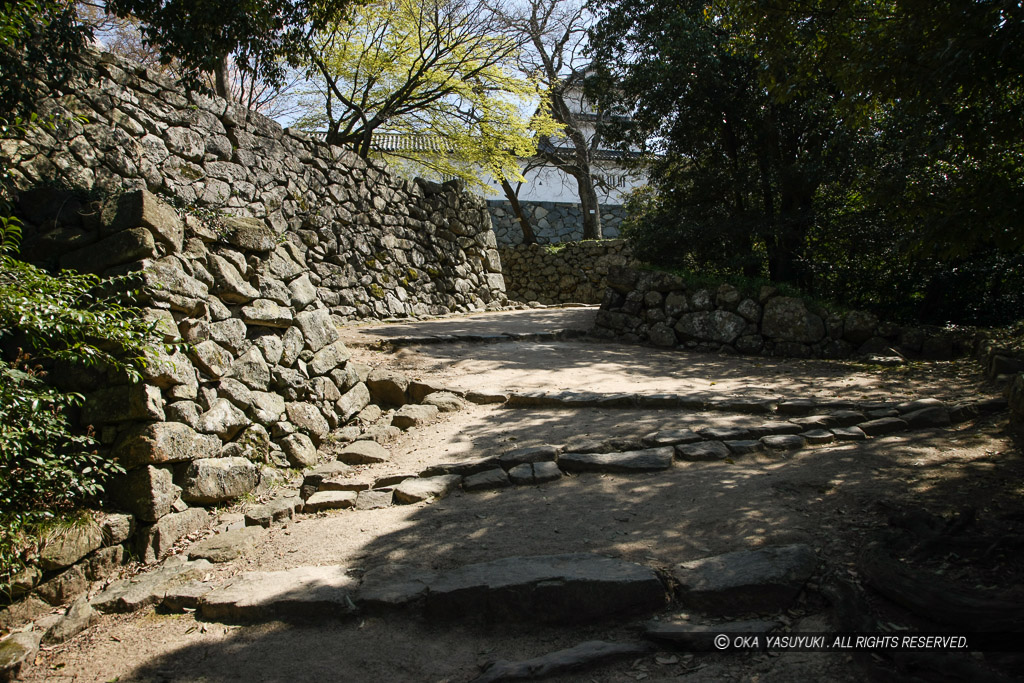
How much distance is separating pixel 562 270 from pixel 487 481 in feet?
46.1

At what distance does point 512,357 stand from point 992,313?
678 cm

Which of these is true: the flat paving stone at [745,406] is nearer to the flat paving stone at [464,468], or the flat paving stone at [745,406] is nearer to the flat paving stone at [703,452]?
the flat paving stone at [703,452]

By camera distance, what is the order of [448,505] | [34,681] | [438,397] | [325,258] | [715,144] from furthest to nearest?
1. [715,144]
2. [325,258]
3. [438,397]
4. [448,505]
5. [34,681]

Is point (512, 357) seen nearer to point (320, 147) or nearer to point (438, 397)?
point (438, 397)

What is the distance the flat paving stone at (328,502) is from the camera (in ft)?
14.5

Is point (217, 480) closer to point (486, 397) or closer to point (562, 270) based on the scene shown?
point (486, 397)

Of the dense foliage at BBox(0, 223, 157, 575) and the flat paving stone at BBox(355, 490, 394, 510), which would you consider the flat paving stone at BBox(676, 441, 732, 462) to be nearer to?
the flat paving stone at BBox(355, 490, 394, 510)

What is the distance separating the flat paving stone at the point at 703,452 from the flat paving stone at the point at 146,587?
336 centimetres

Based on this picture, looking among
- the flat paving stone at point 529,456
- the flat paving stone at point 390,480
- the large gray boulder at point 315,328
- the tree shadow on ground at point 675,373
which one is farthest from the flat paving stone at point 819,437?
the large gray boulder at point 315,328

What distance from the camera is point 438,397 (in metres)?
6.56

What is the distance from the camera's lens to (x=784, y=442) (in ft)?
16.1

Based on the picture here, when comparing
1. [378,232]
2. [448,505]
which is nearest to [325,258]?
[378,232]

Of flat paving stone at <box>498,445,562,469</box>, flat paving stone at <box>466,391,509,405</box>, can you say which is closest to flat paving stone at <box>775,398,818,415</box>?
flat paving stone at <box>498,445,562,469</box>

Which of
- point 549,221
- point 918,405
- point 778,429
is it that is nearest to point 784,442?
point 778,429
